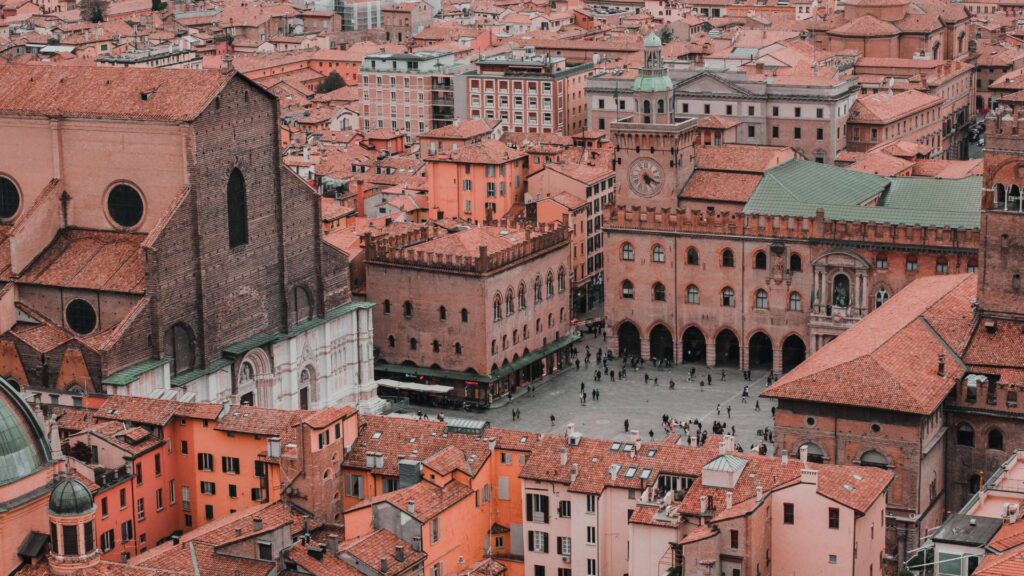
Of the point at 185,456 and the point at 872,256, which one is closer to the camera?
the point at 185,456

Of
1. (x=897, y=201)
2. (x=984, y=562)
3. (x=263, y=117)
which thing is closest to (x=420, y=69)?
(x=897, y=201)

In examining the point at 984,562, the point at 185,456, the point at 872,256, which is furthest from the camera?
the point at 872,256

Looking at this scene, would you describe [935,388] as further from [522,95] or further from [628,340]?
[522,95]

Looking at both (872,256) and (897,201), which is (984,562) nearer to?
(872,256)

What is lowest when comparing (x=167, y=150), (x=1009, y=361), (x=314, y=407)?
(x=314, y=407)

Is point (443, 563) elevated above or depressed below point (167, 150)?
below

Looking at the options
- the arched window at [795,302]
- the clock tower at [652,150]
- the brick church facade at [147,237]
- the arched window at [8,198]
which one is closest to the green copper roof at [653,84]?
the clock tower at [652,150]
